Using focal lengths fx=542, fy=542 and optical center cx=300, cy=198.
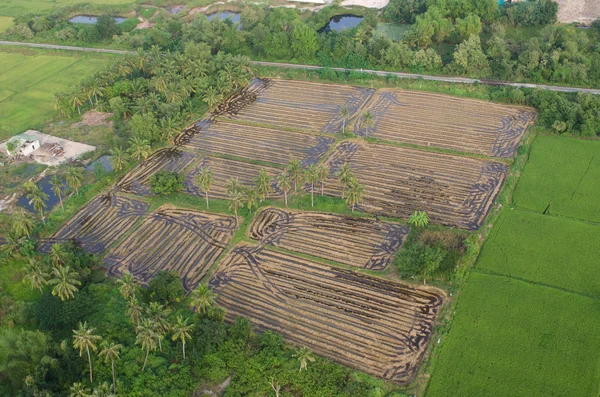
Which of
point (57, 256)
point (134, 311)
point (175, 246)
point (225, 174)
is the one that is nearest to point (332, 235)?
point (175, 246)

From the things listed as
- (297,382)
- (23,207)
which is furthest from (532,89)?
(23,207)

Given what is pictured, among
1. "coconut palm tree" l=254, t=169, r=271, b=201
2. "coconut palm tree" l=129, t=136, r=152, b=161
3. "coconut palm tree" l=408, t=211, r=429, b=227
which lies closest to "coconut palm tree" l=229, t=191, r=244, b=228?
"coconut palm tree" l=254, t=169, r=271, b=201

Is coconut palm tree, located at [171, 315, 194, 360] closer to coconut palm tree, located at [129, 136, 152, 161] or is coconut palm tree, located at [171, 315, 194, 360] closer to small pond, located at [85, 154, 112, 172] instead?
coconut palm tree, located at [129, 136, 152, 161]

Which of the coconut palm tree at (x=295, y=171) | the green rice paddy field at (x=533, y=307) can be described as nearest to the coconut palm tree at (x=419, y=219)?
the green rice paddy field at (x=533, y=307)

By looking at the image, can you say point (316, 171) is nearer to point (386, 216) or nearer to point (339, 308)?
point (386, 216)

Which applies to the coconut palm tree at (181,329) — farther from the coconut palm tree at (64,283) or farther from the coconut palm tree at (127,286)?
the coconut palm tree at (64,283)

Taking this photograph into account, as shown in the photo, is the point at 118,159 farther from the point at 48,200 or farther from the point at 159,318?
the point at 159,318
